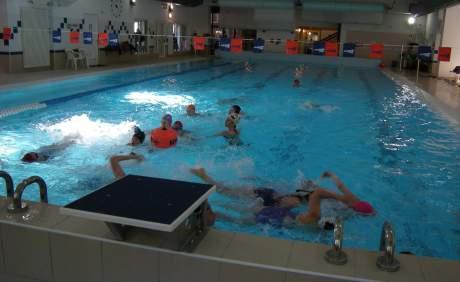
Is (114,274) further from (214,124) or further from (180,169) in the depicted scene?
(214,124)

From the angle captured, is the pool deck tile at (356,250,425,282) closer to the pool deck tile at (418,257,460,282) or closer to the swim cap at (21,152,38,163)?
the pool deck tile at (418,257,460,282)

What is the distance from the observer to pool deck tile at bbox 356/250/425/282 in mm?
1844

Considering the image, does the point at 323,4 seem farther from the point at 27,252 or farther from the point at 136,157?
the point at 27,252

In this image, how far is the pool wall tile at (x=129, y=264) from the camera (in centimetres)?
198

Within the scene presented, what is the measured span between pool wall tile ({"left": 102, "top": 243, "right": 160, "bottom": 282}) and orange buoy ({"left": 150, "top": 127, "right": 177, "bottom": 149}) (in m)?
3.79

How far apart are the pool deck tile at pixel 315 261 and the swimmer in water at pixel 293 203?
159 centimetres

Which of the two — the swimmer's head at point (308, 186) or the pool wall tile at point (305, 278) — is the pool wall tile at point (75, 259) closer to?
the pool wall tile at point (305, 278)

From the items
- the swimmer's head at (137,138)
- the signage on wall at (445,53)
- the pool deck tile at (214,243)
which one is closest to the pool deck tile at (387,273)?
the pool deck tile at (214,243)

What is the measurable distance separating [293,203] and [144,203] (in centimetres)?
238

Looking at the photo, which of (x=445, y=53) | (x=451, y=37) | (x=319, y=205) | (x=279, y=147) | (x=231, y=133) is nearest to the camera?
(x=319, y=205)

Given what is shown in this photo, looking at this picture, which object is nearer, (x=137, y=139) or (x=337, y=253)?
(x=337, y=253)

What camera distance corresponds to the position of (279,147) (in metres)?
6.59

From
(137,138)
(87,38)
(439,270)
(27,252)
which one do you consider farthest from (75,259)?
(87,38)

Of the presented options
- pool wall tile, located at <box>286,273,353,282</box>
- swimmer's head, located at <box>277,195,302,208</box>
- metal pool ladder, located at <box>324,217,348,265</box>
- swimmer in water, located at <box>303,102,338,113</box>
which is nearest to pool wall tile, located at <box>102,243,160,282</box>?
pool wall tile, located at <box>286,273,353,282</box>
